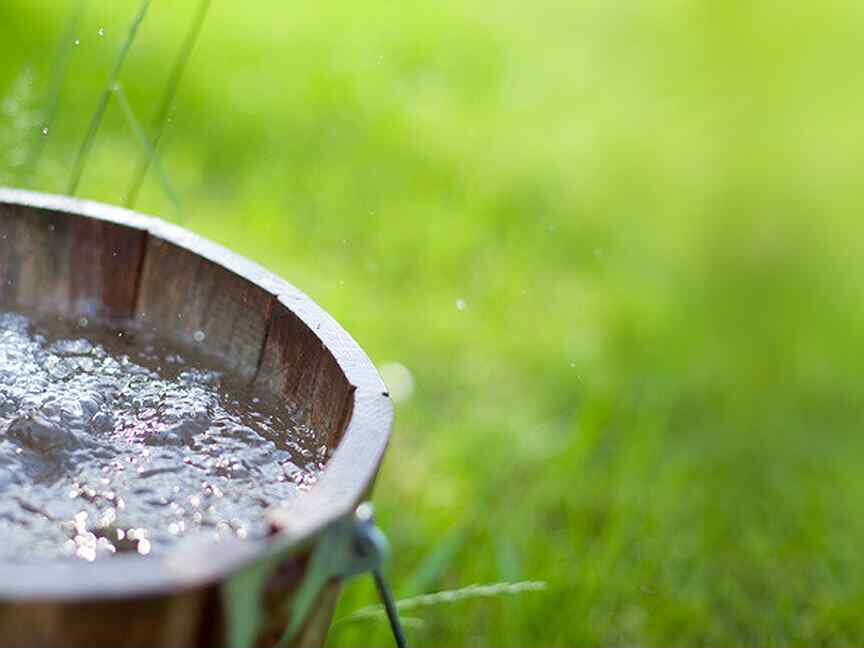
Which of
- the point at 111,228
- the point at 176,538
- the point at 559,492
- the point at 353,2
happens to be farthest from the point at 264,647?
the point at 353,2

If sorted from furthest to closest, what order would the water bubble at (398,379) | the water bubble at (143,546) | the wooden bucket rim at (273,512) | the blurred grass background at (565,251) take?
the water bubble at (398,379)
the blurred grass background at (565,251)
the water bubble at (143,546)
the wooden bucket rim at (273,512)

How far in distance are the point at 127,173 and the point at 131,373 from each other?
238 cm

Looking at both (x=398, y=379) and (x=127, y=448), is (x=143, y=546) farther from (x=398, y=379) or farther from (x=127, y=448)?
(x=398, y=379)

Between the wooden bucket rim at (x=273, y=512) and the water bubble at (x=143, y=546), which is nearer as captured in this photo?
the wooden bucket rim at (x=273, y=512)

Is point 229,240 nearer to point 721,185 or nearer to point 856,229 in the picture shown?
point 721,185

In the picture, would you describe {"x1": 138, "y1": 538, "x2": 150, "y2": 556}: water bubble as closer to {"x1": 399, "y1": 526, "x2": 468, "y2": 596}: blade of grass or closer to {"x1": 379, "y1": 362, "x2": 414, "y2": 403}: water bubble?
{"x1": 399, "y1": 526, "x2": 468, "y2": 596}: blade of grass

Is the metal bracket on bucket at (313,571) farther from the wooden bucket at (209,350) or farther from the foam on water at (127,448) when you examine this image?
the foam on water at (127,448)

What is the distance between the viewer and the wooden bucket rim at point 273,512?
33.6 inches

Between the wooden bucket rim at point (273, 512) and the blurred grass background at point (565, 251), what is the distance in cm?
108

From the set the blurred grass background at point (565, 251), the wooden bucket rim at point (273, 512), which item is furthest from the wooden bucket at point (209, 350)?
the blurred grass background at point (565, 251)

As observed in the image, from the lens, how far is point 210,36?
4.58m

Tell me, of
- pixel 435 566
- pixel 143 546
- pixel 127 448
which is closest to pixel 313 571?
pixel 143 546

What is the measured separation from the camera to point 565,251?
396cm

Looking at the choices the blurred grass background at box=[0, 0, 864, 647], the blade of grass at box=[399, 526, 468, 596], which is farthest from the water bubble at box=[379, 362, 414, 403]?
the blade of grass at box=[399, 526, 468, 596]
